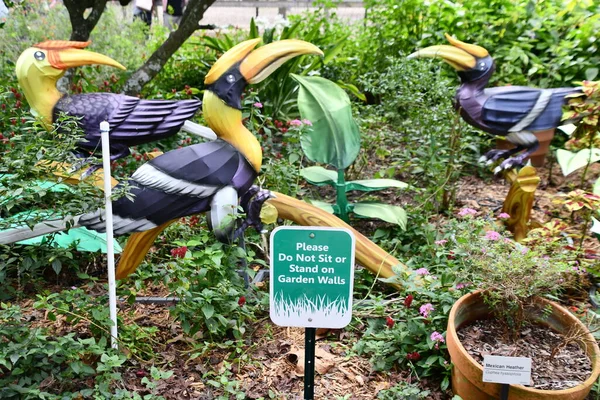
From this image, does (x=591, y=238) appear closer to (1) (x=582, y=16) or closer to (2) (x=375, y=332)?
(2) (x=375, y=332)

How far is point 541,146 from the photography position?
160 inches

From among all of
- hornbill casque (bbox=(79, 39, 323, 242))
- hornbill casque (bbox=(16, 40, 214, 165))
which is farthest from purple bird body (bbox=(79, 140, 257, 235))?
hornbill casque (bbox=(16, 40, 214, 165))

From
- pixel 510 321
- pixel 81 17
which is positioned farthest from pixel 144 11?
pixel 510 321

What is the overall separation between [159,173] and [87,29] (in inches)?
88.2

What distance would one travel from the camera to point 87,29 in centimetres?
410

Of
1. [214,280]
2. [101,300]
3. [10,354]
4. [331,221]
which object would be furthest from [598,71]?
[10,354]

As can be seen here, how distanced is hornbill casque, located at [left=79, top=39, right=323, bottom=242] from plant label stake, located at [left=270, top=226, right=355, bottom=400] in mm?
685

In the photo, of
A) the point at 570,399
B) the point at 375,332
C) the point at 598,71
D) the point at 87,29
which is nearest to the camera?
the point at 570,399

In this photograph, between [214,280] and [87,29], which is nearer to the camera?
[214,280]

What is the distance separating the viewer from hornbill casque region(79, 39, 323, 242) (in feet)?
7.87

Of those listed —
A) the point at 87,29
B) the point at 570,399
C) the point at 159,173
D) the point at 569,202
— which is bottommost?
the point at 570,399

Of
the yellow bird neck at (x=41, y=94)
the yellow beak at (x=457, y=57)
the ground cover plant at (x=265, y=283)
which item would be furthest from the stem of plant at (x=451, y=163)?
the yellow bird neck at (x=41, y=94)

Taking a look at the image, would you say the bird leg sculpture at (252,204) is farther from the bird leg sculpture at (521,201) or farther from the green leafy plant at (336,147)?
the bird leg sculpture at (521,201)

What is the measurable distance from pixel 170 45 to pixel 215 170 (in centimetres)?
209
